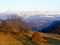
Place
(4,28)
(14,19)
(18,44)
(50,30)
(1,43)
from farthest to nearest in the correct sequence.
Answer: (50,30)
(14,19)
(4,28)
(18,44)
(1,43)

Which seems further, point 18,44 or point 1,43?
point 18,44

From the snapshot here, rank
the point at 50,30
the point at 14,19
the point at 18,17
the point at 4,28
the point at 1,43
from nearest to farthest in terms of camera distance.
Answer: the point at 1,43
the point at 4,28
the point at 14,19
the point at 18,17
the point at 50,30

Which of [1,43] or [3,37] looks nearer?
[1,43]

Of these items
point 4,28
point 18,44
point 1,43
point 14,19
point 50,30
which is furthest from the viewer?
point 50,30

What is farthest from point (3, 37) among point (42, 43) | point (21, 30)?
point (21, 30)

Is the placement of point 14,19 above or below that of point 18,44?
above

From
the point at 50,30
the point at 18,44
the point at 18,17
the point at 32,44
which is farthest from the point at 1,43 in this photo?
the point at 50,30

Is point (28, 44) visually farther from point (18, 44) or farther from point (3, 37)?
point (3, 37)

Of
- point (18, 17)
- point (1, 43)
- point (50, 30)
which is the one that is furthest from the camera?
point (50, 30)

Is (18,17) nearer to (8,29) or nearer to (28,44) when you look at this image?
(8,29)
